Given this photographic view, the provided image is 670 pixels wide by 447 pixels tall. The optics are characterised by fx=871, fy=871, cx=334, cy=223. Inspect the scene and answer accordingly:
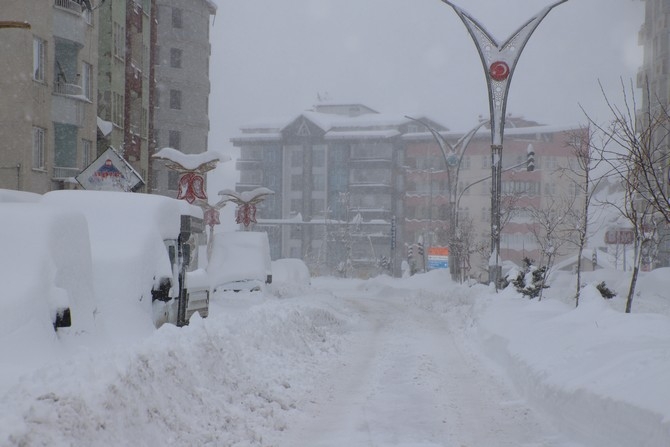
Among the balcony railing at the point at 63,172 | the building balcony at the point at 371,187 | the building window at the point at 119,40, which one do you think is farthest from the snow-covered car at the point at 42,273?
the building balcony at the point at 371,187

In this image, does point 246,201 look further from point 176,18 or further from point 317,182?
point 317,182

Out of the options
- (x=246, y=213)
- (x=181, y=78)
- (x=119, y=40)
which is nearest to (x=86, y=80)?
(x=119, y=40)

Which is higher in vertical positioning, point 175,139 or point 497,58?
point 175,139

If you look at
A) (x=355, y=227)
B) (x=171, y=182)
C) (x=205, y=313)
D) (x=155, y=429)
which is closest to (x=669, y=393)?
(x=155, y=429)

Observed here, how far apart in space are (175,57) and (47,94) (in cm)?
3126

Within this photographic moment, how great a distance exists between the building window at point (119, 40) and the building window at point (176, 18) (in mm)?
19209

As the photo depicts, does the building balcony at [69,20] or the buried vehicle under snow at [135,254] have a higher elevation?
the building balcony at [69,20]

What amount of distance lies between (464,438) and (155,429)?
9.31ft

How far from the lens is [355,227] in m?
91.4

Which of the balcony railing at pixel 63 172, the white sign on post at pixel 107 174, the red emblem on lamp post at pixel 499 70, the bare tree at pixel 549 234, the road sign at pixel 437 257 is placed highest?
the red emblem on lamp post at pixel 499 70

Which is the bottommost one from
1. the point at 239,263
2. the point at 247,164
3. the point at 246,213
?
the point at 239,263

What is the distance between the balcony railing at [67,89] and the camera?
32.4 m

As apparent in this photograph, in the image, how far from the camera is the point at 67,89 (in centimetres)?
3266

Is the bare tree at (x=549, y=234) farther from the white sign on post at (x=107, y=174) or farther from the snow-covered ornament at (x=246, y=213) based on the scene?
the snow-covered ornament at (x=246, y=213)
